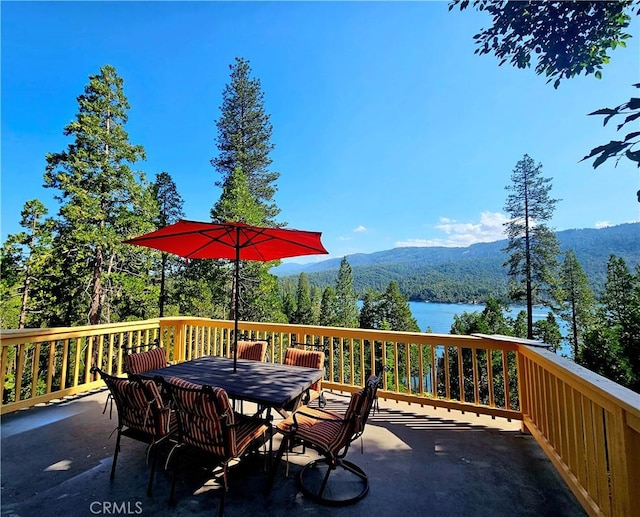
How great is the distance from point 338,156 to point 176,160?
8.44 m

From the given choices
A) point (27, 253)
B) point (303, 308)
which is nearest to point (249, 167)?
point (27, 253)

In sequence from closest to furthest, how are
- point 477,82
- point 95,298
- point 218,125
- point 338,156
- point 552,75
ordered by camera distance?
point 552,75 < point 477,82 < point 95,298 < point 338,156 < point 218,125

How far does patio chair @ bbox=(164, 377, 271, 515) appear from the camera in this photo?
197cm

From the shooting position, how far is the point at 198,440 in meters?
2.12

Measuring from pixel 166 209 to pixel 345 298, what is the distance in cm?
1680

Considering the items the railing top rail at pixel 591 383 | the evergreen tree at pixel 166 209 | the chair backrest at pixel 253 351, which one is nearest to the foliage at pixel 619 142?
the railing top rail at pixel 591 383

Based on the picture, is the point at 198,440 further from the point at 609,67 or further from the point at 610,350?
the point at 610,350

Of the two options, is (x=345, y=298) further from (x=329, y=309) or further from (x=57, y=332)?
(x=57, y=332)

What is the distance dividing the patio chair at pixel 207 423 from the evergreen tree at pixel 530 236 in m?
17.6

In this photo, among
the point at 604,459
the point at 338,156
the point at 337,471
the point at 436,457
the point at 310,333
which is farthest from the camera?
the point at 338,156

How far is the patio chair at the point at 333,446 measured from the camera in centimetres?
212

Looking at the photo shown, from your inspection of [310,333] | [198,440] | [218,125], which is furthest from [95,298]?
[198,440]

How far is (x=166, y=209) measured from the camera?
623 inches

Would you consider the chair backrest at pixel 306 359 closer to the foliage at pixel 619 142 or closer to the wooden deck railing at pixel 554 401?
the wooden deck railing at pixel 554 401
